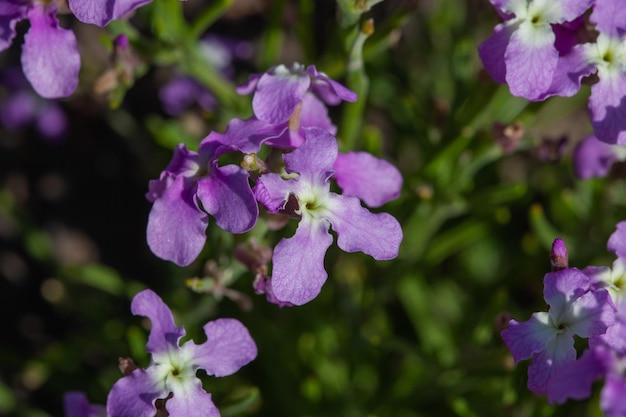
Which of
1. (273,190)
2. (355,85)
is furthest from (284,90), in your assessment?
(355,85)

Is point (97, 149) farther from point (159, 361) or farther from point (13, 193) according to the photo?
point (159, 361)

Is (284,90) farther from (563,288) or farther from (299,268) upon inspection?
(563,288)

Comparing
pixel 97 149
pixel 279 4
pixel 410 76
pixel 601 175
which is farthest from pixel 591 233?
pixel 97 149

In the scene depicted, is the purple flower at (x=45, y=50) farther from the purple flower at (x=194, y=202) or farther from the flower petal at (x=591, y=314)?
the flower petal at (x=591, y=314)

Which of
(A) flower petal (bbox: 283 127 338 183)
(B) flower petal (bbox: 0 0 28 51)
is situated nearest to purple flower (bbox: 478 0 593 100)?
(A) flower petal (bbox: 283 127 338 183)

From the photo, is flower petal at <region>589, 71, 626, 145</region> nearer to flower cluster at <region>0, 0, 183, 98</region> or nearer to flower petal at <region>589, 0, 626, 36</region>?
flower petal at <region>589, 0, 626, 36</region>

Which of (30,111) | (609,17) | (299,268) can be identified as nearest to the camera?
(299,268)
